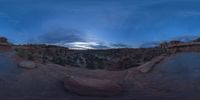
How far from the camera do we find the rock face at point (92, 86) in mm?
4719

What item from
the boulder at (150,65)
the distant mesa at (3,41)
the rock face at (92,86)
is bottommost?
the rock face at (92,86)

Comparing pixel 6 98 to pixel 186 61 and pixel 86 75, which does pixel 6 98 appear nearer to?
pixel 86 75

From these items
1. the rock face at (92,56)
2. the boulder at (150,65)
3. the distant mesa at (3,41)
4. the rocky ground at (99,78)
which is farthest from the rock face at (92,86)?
the distant mesa at (3,41)

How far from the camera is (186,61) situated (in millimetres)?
4824

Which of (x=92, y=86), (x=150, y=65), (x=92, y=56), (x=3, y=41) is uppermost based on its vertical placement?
(x=3, y=41)

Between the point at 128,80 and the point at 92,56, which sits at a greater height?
A: the point at 92,56

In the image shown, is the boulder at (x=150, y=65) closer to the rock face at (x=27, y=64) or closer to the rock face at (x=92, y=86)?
the rock face at (x=92, y=86)

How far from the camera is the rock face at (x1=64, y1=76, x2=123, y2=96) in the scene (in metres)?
4.72

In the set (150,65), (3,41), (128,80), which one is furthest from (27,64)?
(150,65)

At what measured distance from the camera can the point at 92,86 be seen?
15.6 feet

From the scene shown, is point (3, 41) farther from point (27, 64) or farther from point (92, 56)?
point (92, 56)

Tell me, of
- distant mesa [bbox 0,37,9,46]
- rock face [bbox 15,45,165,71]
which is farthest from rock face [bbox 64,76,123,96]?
distant mesa [bbox 0,37,9,46]

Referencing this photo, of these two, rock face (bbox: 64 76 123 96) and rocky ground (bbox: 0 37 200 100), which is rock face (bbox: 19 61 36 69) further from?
rock face (bbox: 64 76 123 96)

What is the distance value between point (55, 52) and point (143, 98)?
126 centimetres
